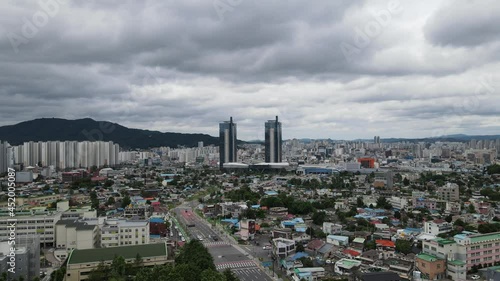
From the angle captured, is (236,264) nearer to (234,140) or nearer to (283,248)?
(283,248)

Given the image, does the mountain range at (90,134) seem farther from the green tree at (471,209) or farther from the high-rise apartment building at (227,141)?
the green tree at (471,209)

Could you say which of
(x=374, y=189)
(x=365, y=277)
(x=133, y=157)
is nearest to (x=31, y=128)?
(x=133, y=157)

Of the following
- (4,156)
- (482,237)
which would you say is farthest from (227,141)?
(482,237)

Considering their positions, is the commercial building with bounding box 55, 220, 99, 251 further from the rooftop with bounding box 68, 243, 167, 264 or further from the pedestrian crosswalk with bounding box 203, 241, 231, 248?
the pedestrian crosswalk with bounding box 203, 241, 231, 248

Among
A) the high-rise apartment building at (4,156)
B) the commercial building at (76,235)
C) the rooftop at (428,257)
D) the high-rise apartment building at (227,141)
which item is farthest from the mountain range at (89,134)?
the rooftop at (428,257)

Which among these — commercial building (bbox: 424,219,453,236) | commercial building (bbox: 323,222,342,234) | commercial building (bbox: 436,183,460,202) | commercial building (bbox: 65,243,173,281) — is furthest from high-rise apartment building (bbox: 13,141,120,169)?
commercial building (bbox: 424,219,453,236)

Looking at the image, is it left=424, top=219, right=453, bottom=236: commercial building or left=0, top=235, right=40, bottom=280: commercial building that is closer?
left=0, top=235, right=40, bottom=280: commercial building
